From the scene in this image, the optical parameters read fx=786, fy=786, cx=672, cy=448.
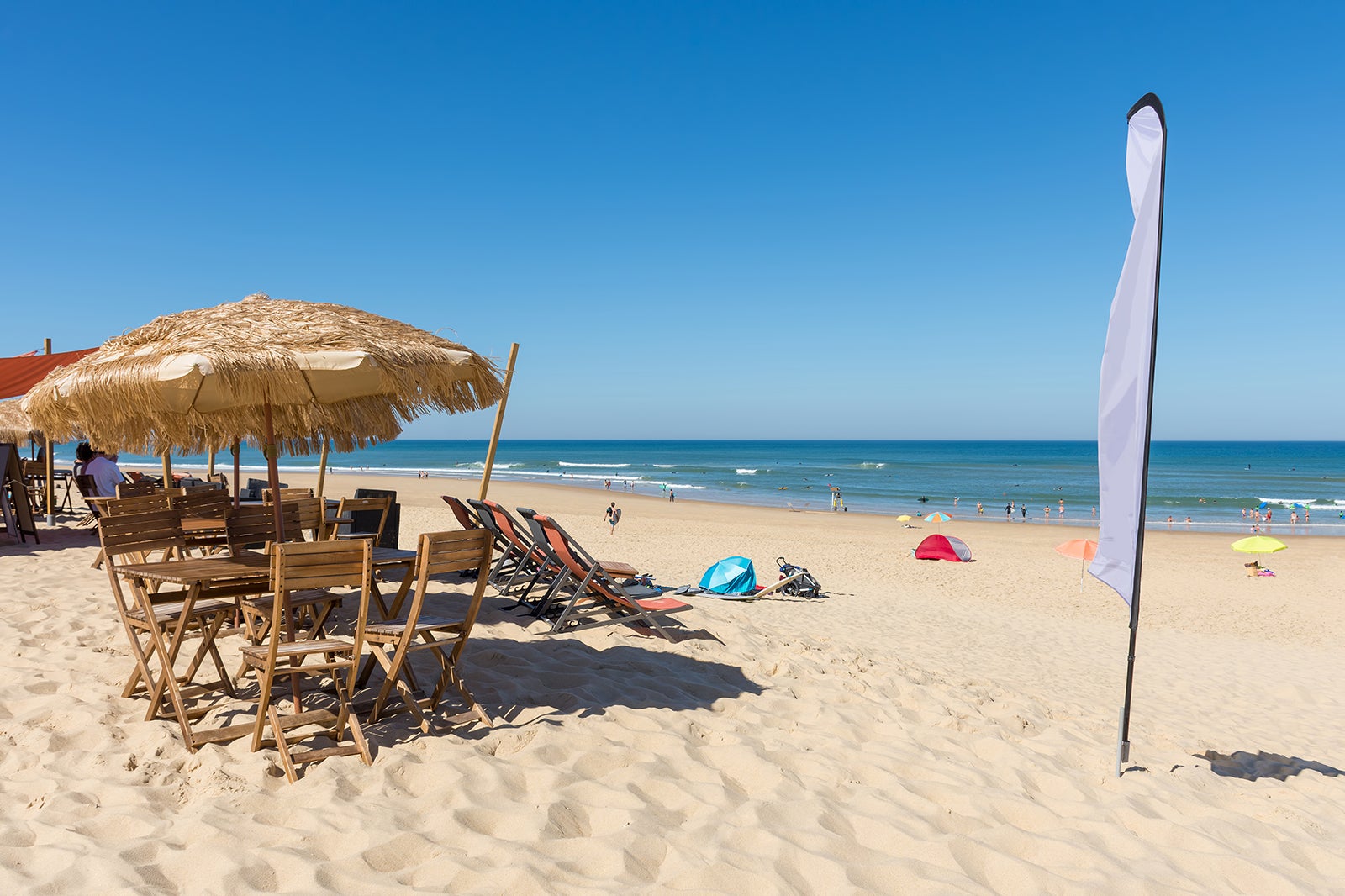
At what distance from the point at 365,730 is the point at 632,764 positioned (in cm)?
124

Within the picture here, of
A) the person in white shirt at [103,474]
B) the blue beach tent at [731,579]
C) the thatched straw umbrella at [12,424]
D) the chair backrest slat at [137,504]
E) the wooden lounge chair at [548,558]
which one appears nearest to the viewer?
the chair backrest slat at [137,504]

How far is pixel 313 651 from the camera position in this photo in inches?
130

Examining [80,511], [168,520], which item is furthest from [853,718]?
[80,511]

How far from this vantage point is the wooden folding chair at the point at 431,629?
345cm

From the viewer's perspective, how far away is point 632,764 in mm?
3375

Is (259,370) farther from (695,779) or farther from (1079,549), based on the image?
(1079,549)

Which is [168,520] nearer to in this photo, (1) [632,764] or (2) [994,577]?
(1) [632,764]

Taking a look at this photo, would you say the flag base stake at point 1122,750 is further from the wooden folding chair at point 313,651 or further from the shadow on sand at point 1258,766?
the wooden folding chair at point 313,651

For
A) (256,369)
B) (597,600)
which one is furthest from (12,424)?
(256,369)

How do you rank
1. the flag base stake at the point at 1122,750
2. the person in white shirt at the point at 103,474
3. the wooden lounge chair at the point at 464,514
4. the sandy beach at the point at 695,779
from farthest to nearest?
the person in white shirt at the point at 103,474
the wooden lounge chair at the point at 464,514
the flag base stake at the point at 1122,750
the sandy beach at the point at 695,779

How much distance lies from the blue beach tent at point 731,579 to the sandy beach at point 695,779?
2.63m

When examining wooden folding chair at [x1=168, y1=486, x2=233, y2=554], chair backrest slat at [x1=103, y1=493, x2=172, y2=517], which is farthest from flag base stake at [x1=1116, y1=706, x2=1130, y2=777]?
chair backrest slat at [x1=103, y1=493, x2=172, y2=517]

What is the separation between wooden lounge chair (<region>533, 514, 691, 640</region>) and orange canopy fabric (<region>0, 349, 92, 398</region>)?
5388mm

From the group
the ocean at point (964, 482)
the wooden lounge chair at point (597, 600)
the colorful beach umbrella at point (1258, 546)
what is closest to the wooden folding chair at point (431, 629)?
the wooden lounge chair at point (597, 600)
